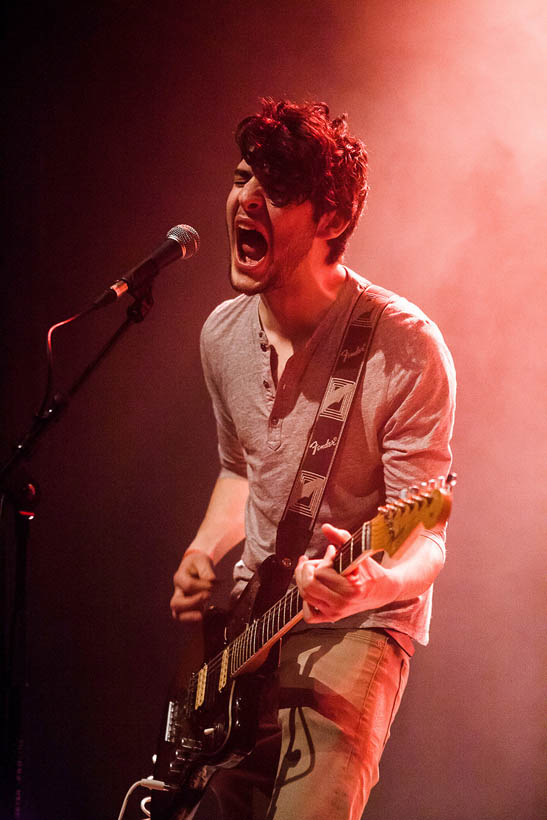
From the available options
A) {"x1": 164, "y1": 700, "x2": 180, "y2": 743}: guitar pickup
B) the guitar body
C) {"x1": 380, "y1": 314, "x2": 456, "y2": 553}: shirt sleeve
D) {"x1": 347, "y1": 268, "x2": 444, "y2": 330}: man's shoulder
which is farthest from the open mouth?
{"x1": 164, "y1": 700, "x2": 180, "y2": 743}: guitar pickup

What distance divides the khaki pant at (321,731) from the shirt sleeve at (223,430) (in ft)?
2.02

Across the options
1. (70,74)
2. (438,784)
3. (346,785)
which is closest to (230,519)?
(346,785)

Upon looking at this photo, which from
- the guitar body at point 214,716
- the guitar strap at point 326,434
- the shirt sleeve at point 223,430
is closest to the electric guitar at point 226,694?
the guitar body at point 214,716

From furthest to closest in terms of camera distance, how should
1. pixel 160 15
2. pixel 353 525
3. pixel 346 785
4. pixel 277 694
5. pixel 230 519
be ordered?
pixel 160 15 < pixel 230 519 < pixel 353 525 < pixel 277 694 < pixel 346 785

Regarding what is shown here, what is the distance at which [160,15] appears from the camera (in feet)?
8.46

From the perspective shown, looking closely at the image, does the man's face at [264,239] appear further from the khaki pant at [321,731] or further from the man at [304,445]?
the khaki pant at [321,731]

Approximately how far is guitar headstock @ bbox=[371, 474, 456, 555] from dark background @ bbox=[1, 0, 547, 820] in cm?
111

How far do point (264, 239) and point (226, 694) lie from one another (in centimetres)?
125

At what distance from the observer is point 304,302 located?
7.21 feet

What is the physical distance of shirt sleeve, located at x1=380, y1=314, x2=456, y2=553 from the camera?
73.7 inches

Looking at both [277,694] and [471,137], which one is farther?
→ [471,137]

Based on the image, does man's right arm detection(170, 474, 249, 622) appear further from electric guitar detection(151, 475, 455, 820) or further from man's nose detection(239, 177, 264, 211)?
man's nose detection(239, 177, 264, 211)

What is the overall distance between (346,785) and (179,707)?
547mm

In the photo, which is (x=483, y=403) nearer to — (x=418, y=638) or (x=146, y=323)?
(x=418, y=638)
